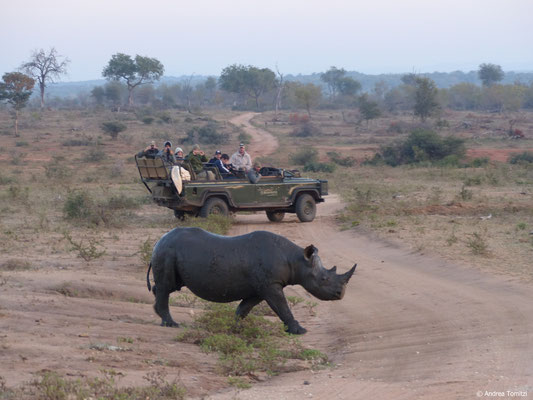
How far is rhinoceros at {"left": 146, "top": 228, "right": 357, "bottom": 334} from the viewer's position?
7.92m

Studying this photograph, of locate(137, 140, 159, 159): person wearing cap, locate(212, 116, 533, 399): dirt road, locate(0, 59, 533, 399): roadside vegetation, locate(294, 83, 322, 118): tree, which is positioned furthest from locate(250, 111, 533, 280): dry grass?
locate(294, 83, 322, 118): tree

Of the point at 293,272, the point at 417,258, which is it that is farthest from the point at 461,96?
the point at 293,272

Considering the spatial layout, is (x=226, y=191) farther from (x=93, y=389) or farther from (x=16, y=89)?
(x=16, y=89)

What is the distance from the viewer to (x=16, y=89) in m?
53.9

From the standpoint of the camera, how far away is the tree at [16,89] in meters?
51.7

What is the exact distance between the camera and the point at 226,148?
4666 centimetres

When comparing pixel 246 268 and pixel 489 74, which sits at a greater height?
pixel 489 74

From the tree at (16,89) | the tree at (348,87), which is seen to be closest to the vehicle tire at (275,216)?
the tree at (16,89)

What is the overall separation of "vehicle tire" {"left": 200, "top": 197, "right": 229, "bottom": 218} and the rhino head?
9.25 m

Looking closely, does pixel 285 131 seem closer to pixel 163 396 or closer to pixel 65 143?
pixel 65 143

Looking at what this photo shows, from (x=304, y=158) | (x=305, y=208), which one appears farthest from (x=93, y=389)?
(x=304, y=158)

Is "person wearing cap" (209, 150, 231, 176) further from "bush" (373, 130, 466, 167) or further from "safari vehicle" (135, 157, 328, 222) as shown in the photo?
"bush" (373, 130, 466, 167)

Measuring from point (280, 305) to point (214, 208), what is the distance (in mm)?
9511

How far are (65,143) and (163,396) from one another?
41429 millimetres
